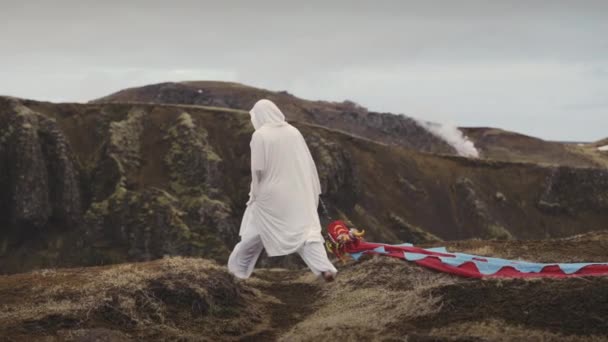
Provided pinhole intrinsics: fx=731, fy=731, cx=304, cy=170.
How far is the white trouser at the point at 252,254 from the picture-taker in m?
13.1

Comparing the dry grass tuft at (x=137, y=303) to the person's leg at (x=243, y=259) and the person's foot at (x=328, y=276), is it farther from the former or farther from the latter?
the person's foot at (x=328, y=276)

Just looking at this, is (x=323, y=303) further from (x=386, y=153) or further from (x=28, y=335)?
(x=386, y=153)

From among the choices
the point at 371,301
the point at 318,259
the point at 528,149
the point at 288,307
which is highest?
the point at 528,149

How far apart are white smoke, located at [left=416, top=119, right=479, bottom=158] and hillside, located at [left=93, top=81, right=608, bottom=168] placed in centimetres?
108

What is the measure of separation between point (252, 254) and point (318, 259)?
1.70 m

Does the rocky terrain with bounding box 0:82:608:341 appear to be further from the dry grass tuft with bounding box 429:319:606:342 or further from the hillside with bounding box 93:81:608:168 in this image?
the hillside with bounding box 93:81:608:168

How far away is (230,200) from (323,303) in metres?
62.4

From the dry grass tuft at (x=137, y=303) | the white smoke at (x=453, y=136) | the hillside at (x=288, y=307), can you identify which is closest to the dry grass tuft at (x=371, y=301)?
the hillside at (x=288, y=307)

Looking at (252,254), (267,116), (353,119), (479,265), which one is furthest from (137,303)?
(353,119)

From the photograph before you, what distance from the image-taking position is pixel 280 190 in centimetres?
1353

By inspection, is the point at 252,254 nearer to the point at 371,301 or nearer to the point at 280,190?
the point at 280,190

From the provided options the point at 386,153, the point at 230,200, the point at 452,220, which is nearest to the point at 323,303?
the point at 230,200

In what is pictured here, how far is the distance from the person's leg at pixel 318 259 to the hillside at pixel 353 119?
126011mm

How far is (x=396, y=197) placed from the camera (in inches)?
3497
